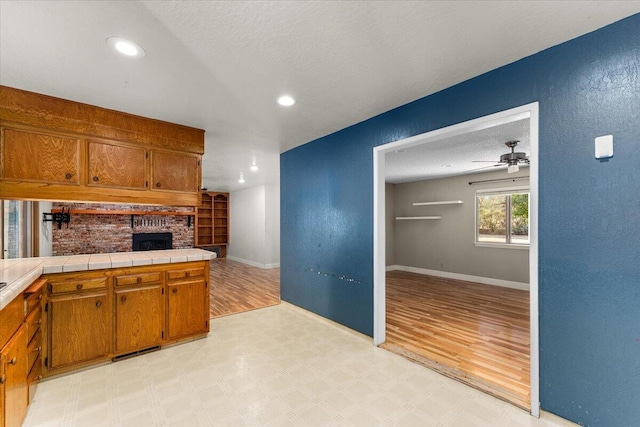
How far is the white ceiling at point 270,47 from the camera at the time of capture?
154 centimetres

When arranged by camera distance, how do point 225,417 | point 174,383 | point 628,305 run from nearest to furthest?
point 628,305, point 225,417, point 174,383

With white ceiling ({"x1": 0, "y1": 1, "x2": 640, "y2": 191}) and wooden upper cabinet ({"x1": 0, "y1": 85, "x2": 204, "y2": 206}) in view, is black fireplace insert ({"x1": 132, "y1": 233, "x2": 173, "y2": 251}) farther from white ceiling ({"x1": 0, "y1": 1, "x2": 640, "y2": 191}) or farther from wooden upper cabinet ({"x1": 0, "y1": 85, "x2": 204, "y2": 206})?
white ceiling ({"x1": 0, "y1": 1, "x2": 640, "y2": 191})

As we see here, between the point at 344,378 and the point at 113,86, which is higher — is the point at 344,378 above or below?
below

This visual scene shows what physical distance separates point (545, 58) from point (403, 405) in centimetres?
262

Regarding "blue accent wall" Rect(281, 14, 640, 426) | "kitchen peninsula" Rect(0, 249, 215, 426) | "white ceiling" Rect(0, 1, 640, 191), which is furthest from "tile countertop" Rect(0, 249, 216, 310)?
"blue accent wall" Rect(281, 14, 640, 426)

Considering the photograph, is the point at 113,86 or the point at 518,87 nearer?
the point at 518,87

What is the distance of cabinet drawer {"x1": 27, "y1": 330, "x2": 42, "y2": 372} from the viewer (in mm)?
1999

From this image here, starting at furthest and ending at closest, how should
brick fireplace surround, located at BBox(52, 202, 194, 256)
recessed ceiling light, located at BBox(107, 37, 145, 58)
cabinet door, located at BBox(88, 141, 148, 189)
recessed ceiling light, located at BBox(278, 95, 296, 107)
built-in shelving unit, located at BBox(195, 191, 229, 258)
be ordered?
built-in shelving unit, located at BBox(195, 191, 229, 258)
brick fireplace surround, located at BBox(52, 202, 194, 256)
cabinet door, located at BBox(88, 141, 148, 189)
recessed ceiling light, located at BBox(278, 95, 296, 107)
recessed ceiling light, located at BBox(107, 37, 145, 58)

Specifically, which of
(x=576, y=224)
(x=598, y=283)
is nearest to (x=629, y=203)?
(x=576, y=224)

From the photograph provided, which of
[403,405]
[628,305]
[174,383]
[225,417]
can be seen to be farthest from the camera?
[174,383]

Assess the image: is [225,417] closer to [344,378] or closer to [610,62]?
[344,378]

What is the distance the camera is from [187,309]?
3066 millimetres

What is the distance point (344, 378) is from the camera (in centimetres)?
238

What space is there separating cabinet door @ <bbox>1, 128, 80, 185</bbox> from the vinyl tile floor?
5.85ft
